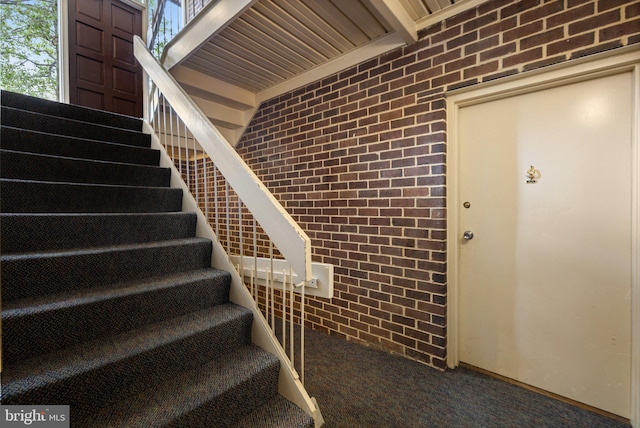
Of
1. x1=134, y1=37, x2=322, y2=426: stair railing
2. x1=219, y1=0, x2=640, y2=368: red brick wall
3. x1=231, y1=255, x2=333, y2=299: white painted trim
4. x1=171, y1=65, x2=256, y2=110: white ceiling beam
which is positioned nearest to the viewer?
x1=134, y1=37, x2=322, y2=426: stair railing

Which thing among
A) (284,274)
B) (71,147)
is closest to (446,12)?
(284,274)

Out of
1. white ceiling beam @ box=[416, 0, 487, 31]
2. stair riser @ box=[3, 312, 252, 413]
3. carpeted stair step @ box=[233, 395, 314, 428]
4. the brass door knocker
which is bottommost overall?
carpeted stair step @ box=[233, 395, 314, 428]

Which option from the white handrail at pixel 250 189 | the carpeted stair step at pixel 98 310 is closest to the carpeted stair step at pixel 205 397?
the carpeted stair step at pixel 98 310

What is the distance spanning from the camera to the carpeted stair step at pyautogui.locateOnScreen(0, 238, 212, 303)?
46.2 inches

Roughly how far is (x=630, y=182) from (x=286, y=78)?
256 centimetres

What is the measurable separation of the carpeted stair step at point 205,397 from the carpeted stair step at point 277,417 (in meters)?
0.03

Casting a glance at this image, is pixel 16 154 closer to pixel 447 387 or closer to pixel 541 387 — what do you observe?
pixel 447 387

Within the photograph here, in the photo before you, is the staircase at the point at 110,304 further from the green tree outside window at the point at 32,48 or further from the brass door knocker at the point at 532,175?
the brass door knocker at the point at 532,175

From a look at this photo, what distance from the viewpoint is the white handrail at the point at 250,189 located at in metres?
1.12

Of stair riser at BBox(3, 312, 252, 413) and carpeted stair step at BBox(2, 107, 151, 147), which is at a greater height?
carpeted stair step at BBox(2, 107, 151, 147)

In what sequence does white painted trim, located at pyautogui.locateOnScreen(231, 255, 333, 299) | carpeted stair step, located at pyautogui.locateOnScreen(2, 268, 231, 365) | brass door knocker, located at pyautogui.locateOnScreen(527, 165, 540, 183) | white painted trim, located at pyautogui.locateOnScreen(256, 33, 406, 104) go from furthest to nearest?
white painted trim, located at pyautogui.locateOnScreen(256, 33, 406, 104)
brass door knocker, located at pyautogui.locateOnScreen(527, 165, 540, 183)
white painted trim, located at pyautogui.locateOnScreen(231, 255, 333, 299)
carpeted stair step, located at pyautogui.locateOnScreen(2, 268, 231, 365)

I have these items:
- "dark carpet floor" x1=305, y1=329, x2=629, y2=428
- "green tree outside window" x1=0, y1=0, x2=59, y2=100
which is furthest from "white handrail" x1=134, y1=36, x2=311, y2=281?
"green tree outside window" x1=0, y1=0, x2=59, y2=100

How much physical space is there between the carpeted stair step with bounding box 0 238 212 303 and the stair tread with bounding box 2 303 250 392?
0.32m

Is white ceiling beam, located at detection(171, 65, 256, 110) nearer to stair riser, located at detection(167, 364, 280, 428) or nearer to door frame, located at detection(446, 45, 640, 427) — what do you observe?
door frame, located at detection(446, 45, 640, 427)
